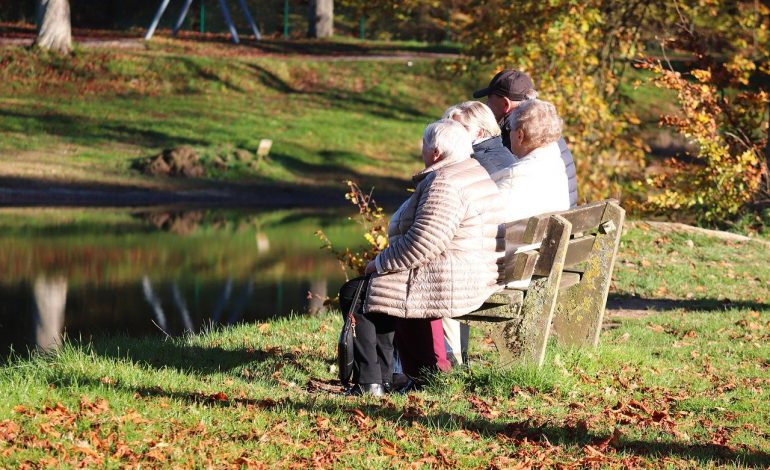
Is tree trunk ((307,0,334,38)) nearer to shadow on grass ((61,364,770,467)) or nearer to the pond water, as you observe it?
the pond water

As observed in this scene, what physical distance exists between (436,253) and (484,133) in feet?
3.84

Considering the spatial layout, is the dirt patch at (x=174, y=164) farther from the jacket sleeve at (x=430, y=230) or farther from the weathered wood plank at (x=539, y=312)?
the jacket sleeve at (x=430, y=230)

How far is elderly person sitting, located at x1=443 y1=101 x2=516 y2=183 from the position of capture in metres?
6.91

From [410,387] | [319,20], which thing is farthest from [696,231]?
[319,20]

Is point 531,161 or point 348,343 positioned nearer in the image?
point 348,343

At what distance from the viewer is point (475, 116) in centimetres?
691

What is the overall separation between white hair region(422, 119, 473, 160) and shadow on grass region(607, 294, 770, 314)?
3.87m

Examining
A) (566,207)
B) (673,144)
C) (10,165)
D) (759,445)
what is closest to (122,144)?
(10,165)

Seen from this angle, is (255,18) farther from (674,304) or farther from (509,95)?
(509,95)

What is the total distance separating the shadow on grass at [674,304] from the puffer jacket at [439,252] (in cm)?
381

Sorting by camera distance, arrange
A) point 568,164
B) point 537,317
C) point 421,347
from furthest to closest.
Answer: point 568,164 < point 421,347 < point 537,317

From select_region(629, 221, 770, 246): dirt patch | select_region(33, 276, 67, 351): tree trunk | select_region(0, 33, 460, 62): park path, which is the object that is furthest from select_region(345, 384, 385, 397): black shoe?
select_region(0, 33, 460, 62): park path

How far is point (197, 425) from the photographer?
515 centimetres

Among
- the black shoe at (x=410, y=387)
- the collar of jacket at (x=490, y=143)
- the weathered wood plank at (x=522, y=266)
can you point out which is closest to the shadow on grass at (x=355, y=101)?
the collar of jacket at (x=490, y=143)
